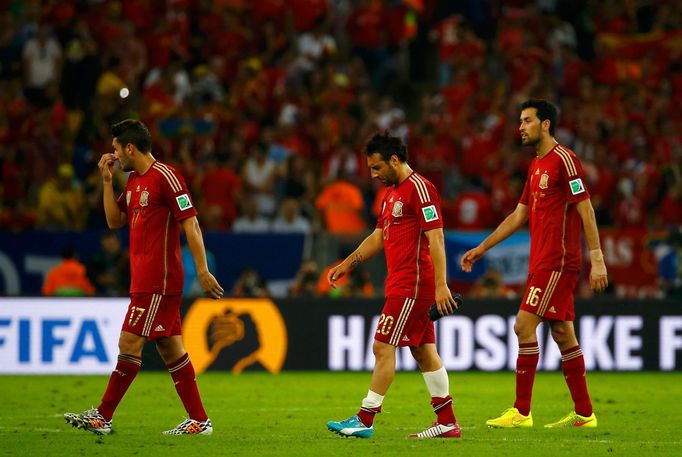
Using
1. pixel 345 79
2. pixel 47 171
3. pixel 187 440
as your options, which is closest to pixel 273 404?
pixel 187 440

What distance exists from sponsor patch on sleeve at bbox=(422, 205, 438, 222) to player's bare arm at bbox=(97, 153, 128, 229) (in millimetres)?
2251

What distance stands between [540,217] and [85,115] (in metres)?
11.9

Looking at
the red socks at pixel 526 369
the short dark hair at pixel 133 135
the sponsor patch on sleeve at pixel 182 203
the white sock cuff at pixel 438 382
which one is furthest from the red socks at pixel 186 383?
the red socks at pixel 526 369

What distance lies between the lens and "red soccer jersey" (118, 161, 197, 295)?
31.4ft

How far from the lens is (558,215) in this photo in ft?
33.8

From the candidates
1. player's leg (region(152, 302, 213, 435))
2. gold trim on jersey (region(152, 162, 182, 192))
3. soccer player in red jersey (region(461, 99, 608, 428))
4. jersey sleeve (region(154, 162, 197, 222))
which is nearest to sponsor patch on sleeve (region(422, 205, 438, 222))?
soccer player in red jersey (region(461, 99, 608, 428))

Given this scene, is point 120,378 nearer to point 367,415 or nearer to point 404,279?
point 367,415

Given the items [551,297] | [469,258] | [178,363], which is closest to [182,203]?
[178,363]

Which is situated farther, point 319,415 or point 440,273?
point 319,415

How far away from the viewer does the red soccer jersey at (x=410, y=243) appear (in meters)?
9.55

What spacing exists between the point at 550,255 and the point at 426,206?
4.40 feet

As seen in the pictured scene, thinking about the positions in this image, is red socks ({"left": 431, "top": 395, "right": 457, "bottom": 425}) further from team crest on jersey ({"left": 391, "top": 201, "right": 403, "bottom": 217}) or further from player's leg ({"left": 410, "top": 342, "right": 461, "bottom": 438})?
team crest on jersey ({"left": 391, "top": 201, "right": 403, "bottom": 217})

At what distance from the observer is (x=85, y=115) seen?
820 inches

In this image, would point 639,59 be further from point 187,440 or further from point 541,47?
point 187,440
